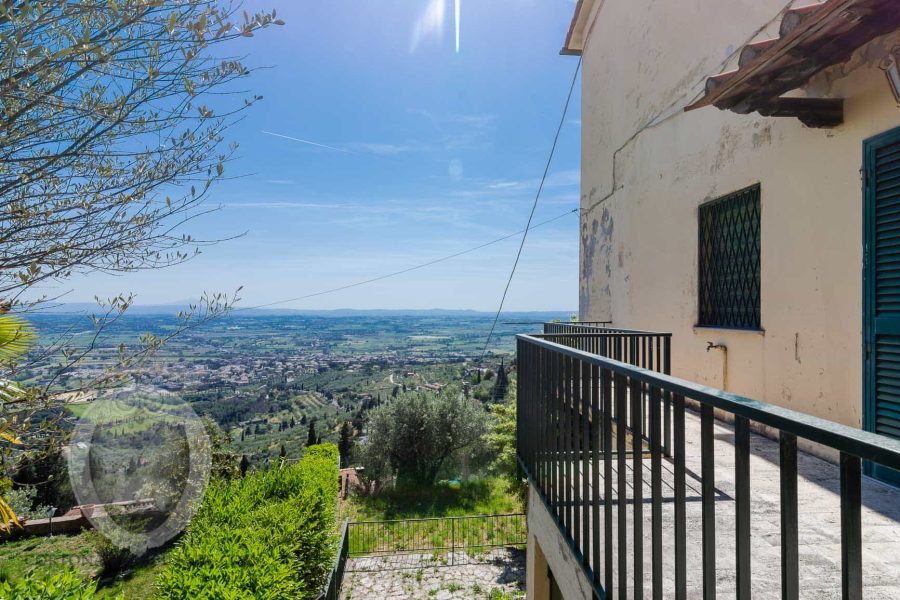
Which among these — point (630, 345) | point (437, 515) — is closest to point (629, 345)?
point (630, 345)

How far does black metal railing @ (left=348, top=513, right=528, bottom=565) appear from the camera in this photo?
37.2 ft

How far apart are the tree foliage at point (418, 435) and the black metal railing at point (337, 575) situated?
20.9 ft

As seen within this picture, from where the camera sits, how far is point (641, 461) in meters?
1.58

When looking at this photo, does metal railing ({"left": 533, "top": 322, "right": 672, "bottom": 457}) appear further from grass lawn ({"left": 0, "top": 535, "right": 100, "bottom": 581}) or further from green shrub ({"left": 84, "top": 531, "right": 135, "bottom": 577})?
grass lawn ({"left": 0, "top": 535, "right": 100, "bottom": 581})

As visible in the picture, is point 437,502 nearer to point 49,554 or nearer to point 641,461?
point 49,554

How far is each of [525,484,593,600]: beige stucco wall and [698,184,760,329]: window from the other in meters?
2.99

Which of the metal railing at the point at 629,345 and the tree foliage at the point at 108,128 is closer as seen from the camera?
the tree foliage at the point at 108,128

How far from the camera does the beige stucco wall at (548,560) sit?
2301 mm

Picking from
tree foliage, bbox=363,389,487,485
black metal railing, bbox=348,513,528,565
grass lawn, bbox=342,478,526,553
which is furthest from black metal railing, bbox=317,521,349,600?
tree foliage, bbox=363,389,487,485

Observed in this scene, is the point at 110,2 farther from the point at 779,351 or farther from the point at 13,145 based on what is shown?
the point at 779,351

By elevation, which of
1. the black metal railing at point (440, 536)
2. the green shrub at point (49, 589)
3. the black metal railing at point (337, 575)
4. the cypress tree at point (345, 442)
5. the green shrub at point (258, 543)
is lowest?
the cypress tree at point (345, 442)

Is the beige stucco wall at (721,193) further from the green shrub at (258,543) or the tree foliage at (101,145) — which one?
the green shrub at (258,543)

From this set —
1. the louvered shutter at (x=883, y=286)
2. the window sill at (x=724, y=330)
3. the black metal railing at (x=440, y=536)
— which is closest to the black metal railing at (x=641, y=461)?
the louvered shutter at (x=883, y=286)

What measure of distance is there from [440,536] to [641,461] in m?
12.0
